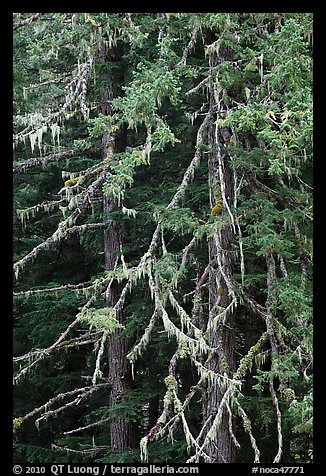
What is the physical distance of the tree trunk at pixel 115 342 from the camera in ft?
27.8

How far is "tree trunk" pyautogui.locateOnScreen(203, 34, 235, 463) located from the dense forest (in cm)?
2

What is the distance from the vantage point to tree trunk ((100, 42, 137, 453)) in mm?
8469

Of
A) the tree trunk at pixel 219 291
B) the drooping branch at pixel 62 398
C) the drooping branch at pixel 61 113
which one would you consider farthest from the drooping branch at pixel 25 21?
the drooping branch at pixel 62 398

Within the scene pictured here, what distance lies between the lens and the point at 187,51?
671cm

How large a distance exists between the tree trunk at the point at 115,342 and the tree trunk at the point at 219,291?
1925 mm

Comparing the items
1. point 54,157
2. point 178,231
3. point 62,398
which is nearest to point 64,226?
point 54,157

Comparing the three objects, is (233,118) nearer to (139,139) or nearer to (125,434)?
(139,139)

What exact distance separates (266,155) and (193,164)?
109 cm

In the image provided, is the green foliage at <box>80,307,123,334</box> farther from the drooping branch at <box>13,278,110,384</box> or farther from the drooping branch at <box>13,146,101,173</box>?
the drooping branch at <box>13,146,101,173</box>

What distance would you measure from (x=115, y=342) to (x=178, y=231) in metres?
2.53

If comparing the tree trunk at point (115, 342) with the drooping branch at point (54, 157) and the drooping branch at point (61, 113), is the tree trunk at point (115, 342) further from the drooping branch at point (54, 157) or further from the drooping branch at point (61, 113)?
the drooping branch at point (61, 113)

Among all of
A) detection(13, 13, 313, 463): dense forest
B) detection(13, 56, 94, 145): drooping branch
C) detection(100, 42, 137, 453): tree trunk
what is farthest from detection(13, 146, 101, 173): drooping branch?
detection(13, 56, 94, 145): drooping branch
